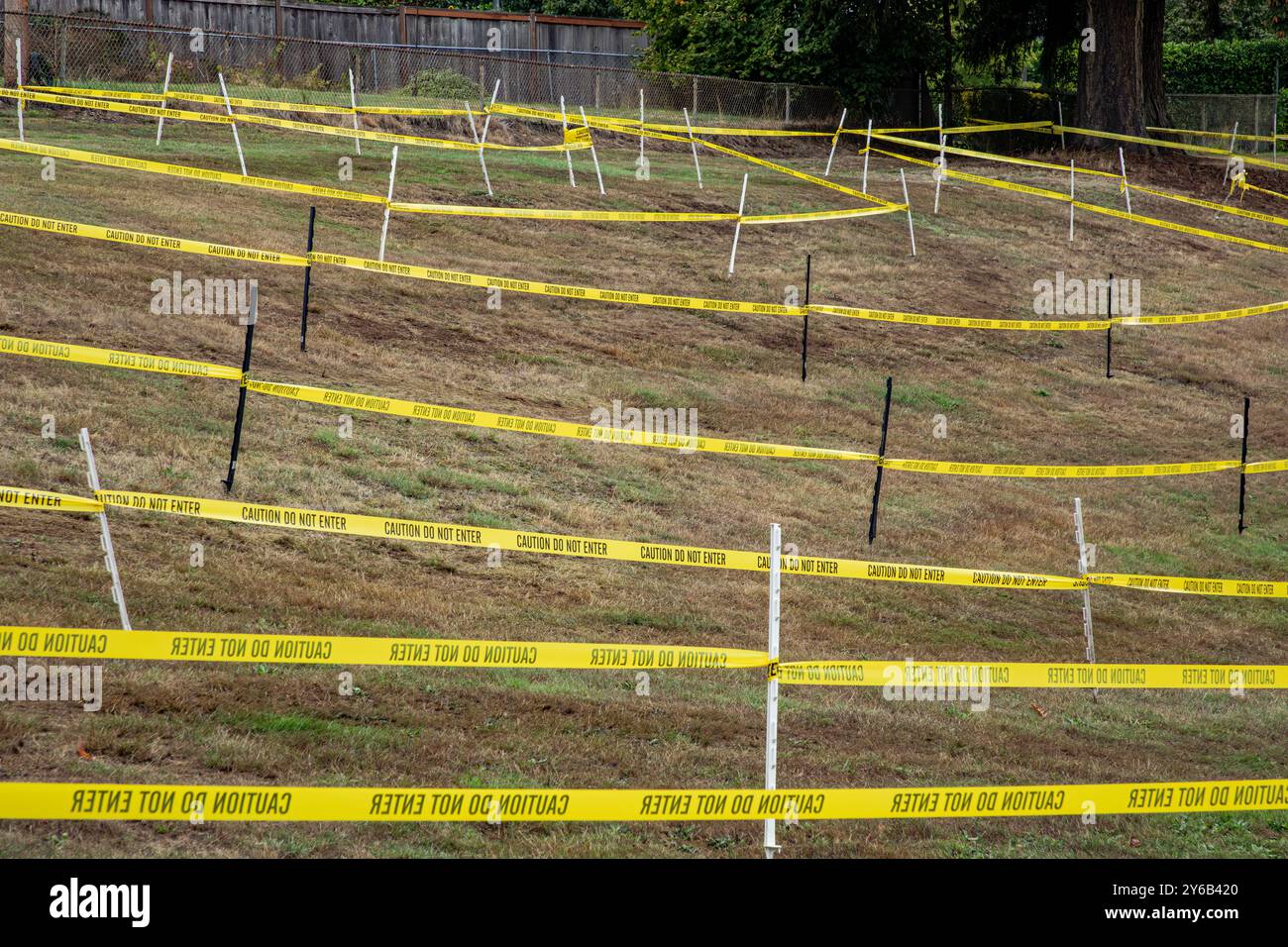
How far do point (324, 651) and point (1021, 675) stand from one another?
392 cm

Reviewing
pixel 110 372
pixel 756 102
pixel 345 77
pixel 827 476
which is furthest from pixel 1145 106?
pixel 110 372

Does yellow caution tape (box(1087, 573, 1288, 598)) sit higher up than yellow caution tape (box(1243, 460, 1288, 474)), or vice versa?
yellow caution tape (box(1243, 460, 1288, 474))

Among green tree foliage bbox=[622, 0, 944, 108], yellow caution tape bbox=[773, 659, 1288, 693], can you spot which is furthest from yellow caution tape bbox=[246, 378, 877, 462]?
green tree foliage bbox=[622, 0, 944, 108]

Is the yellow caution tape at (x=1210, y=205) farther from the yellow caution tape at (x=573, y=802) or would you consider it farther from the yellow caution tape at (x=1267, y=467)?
the yellow caution tape at (x=573, y=802)

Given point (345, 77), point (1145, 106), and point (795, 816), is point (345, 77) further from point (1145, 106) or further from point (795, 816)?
point (795, 816)

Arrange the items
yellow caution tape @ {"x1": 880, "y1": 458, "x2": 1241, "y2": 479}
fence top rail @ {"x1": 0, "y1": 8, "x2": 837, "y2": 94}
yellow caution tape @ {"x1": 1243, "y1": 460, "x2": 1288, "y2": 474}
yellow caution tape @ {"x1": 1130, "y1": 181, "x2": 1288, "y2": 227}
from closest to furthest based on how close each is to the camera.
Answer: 1. yellow caution tape @ {"x1": 880, "y1": 458, "x2": 1241, "y2": 479}
2. yellow caution tape @ {"x1": 1243, "y1": 460, "x2": 1288, "y2": 474}
3. fence top rail @ {"x1": 0, "y1": 8, "x2": 837, "y2": 94}
4. yellow caution tape @ {"x1": 1130, "y1": 181, "x2": 1288, "y2": 227}

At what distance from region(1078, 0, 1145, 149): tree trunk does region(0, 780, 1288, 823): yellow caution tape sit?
32436mm

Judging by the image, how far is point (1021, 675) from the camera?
7484 mm

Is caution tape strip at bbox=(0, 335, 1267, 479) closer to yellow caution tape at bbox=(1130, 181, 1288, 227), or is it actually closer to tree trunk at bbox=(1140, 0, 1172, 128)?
yellow caution tape at bbox=(1130, 181, 1288, 227)

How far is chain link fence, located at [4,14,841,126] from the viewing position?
27.7 m

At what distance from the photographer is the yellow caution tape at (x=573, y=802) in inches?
202

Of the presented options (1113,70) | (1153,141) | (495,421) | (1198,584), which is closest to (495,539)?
(495,421)

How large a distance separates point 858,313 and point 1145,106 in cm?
2200
